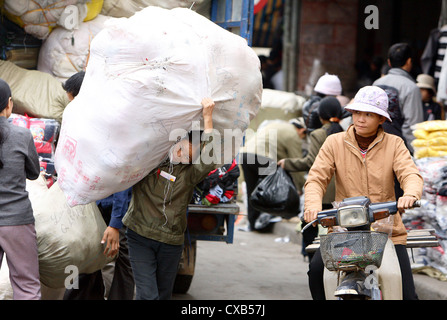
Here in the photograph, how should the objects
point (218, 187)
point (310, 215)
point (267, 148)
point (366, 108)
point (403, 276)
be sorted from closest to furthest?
point (310, 215) → point (403, 276) → point (366, 108) → point (218, 187) → point (267, 148)

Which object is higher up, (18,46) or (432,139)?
(18,46)

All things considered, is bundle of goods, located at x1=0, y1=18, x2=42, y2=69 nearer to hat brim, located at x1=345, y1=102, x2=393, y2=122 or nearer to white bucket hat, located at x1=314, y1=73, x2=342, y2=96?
white bucket hat, located at x1=314, y1=73, x2=342, y2=96

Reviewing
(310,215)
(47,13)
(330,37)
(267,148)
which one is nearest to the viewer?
(310,215)

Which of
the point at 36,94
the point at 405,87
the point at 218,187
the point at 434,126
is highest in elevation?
the point at 405,87

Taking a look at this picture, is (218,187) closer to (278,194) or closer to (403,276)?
(278,194)

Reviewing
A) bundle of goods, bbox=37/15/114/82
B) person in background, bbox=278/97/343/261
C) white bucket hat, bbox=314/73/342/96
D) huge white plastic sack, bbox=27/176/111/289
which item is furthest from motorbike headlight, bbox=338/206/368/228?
white bucket hat, bbox=314/73/342/96

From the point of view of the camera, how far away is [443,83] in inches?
305

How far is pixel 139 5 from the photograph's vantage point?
610 centimetres

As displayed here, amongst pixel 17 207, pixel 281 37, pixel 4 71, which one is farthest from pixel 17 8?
pixel 281 37

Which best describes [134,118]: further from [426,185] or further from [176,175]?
[426,185]

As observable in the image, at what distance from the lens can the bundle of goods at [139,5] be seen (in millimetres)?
5891

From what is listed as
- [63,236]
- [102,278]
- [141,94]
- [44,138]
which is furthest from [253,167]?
[141,94]

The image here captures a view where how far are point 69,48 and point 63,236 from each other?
1895 mm

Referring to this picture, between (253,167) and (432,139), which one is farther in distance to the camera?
(253,167)
